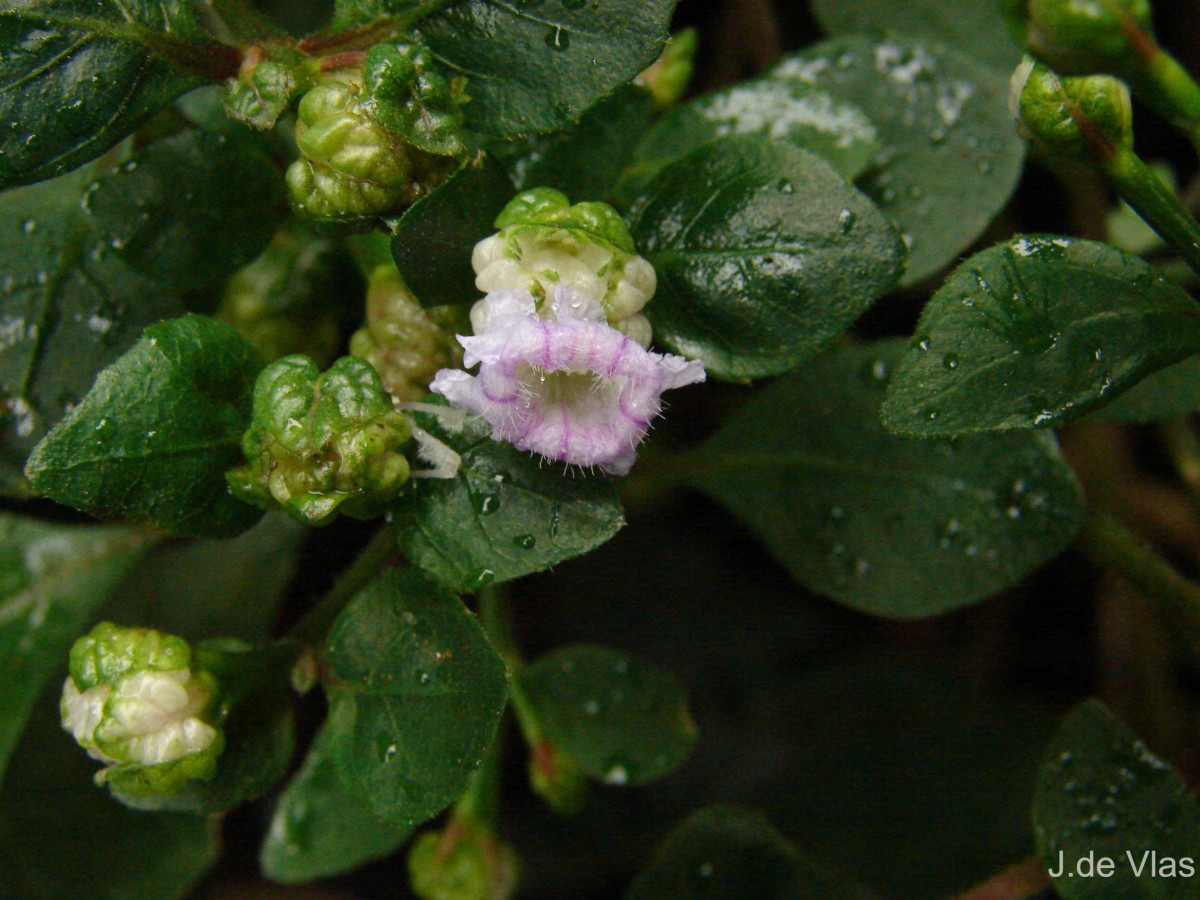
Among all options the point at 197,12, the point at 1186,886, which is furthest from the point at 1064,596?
the point at 197,12

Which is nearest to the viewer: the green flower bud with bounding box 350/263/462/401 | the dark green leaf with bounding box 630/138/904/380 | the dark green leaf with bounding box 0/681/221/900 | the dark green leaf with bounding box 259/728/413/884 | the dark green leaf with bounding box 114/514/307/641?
the dark green leaf with bounding box 630/138/904/380

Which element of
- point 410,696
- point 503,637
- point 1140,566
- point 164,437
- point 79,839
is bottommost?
point 79,839

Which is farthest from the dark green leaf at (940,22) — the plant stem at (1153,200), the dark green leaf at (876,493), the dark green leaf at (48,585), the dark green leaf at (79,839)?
the dark green leaf at (79,839)

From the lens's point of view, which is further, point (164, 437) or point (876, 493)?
point (876, 493)

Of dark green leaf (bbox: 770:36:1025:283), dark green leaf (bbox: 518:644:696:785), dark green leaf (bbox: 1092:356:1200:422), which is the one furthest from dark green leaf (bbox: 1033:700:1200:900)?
dark green leaf (bbox: 770:36:1025:283)

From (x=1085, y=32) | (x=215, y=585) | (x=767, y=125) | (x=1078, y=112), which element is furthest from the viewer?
(x=215, y=585)

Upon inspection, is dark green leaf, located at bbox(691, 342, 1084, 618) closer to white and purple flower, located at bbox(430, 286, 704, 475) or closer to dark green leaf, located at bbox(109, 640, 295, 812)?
white and purple flower, located at bbox(430, 286, 704, 475)

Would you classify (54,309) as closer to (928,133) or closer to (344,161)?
(344,161)

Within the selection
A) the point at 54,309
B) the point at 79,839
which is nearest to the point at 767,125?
the point at 54,309

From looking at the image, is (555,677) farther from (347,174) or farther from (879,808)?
(347,174)
